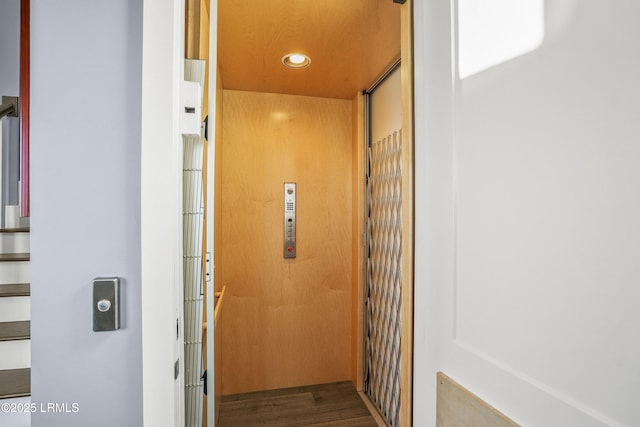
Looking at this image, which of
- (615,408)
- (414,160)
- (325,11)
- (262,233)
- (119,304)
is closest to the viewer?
(615,408)

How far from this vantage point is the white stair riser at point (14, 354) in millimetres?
1061

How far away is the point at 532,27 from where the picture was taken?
682mm

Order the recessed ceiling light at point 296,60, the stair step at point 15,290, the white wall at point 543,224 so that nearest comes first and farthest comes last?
the white wall at point 543,224
the stair step at point 15,290
the recessed ceiling light at point 296,60

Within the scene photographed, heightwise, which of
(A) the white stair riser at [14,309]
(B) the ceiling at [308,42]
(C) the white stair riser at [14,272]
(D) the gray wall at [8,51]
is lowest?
(A) the white stair riser at [14,309]

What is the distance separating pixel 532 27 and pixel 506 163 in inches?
12.2

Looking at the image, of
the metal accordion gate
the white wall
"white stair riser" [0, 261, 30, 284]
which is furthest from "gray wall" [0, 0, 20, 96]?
the white wall

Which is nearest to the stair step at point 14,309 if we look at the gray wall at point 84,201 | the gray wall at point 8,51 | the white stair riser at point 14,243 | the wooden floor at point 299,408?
the white stair riser at point 14,243

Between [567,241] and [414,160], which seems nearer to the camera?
[567,241]

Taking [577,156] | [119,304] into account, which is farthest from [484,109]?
[119,304]

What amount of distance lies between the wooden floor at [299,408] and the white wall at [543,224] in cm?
132

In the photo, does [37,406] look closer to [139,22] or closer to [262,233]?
[139,22]

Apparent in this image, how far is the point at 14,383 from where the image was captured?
3.23 feet

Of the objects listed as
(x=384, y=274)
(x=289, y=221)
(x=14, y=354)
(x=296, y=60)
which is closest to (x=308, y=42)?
(x=296, y=60)

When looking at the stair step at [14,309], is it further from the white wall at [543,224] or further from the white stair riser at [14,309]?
the white wall at [543,224]
